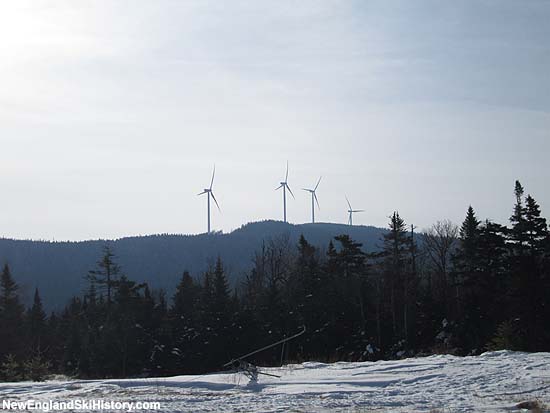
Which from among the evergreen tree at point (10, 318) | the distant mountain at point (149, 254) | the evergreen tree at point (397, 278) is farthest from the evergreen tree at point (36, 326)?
the distant mountain at point (149, 254)

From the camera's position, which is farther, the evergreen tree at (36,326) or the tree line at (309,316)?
the evergreen tree at (36,326)

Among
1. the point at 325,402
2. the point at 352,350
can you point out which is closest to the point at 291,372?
the point at 325,402

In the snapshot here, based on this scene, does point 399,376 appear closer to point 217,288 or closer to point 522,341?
point 522,341

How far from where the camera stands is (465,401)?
1633cm

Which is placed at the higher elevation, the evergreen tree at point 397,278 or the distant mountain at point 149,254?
the distant mountain at point 149,254

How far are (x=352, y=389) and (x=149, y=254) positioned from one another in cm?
17420

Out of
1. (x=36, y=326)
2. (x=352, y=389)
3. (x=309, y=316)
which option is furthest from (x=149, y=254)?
(x=352, y=389)

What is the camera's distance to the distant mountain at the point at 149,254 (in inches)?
6722

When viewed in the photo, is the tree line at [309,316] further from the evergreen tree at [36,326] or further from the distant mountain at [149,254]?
the distant mountain at [149,254]

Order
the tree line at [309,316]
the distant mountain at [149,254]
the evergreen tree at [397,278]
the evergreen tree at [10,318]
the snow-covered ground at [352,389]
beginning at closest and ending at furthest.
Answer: the snow-covered ground at [352,389] < the tree line at [309,316] < the evergreen tree at [10,318] < the evergreen tree at [397,278] < the distant mountain at [149,254]

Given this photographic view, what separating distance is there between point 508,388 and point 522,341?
18.5m

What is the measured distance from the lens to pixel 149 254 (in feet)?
620

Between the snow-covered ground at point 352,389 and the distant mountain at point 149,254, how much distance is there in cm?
14047

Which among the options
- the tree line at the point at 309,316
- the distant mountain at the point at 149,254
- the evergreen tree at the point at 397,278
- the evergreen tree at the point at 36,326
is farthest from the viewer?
the distant mountain at the point at 149,254
